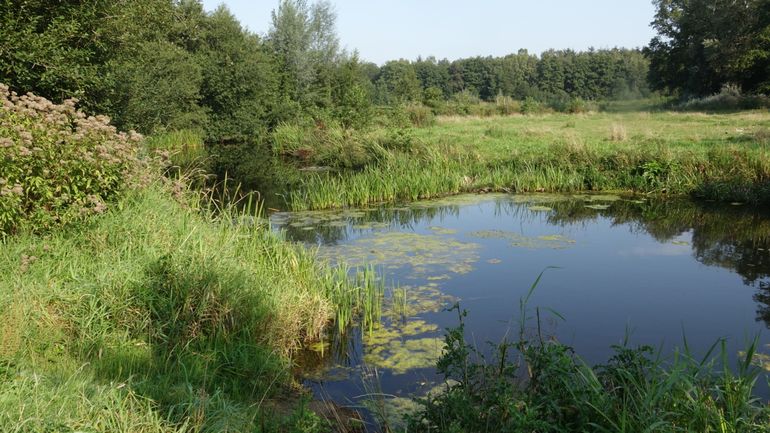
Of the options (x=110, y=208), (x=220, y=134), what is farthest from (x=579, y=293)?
(x=220, y=134)

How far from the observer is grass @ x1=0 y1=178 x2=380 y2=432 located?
342cm

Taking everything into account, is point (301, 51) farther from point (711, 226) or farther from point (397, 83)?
point (711, 226)

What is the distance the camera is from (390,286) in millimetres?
7723

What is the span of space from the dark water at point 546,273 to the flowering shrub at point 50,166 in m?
2.84

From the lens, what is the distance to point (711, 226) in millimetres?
11086

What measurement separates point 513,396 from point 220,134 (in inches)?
1248

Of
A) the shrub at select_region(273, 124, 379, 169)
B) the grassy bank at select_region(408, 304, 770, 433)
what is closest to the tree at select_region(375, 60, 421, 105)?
the shrub at select_region(273, 124, 379, 169)

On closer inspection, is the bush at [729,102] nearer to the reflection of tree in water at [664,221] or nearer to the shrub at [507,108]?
the shrub at [507,108]

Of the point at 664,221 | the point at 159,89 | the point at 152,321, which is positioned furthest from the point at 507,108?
the point at 152,321

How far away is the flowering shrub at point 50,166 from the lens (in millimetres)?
5484

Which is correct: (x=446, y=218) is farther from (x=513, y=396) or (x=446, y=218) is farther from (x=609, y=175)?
(x=513, y=396)

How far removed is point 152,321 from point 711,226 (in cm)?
1011

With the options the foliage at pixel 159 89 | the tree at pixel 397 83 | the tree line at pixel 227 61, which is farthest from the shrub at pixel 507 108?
the foliage at pixel 159 89

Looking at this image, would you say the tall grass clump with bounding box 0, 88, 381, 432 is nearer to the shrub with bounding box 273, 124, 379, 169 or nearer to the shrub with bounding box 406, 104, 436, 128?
the shrub with bounding box 273, 124, 379, 169
